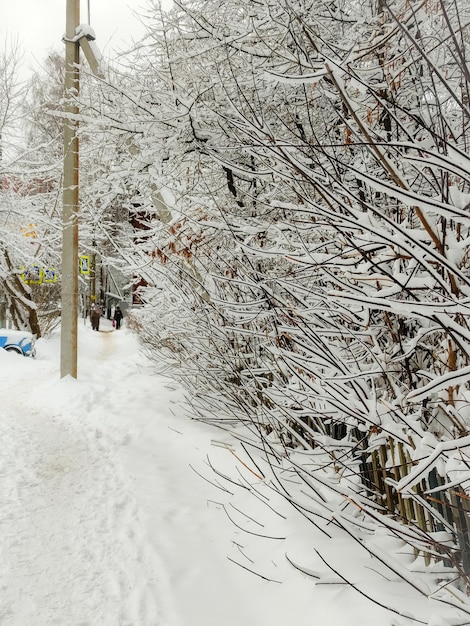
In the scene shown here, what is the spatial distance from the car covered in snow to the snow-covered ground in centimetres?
712

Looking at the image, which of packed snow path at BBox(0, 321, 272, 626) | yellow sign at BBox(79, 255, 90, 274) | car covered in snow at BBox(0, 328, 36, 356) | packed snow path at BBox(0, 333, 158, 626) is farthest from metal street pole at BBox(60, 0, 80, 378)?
yellow sign at BBox(79, 255, 90, 274)

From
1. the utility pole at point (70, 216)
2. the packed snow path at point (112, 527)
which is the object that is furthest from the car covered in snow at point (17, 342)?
the packed snow path at point (112, 527)

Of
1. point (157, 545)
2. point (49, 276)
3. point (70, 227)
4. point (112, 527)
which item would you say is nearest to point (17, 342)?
point (49, 276)

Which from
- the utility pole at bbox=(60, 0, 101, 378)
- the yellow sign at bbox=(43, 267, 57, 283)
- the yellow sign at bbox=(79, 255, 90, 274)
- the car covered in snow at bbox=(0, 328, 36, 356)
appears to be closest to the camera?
the utility pole at bbox=(60, 0, 101, 378)

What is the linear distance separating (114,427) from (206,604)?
3.83m

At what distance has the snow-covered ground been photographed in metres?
2.25

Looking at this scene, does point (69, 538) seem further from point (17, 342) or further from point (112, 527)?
point (17, 342)

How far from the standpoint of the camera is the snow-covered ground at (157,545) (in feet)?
7.39

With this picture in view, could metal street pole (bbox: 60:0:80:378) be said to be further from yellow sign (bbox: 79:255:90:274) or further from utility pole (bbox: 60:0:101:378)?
yellow sign (bbox: 79:255:90:274)

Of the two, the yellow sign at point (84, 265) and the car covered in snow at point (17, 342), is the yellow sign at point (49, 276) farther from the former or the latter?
the car covered in snow at point (17, 342)

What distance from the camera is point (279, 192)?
3697mm

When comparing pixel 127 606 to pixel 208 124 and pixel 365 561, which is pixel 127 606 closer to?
pixel 365 561

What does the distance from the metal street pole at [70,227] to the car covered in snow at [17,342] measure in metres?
4.27

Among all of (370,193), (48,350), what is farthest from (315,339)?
(48,350)
